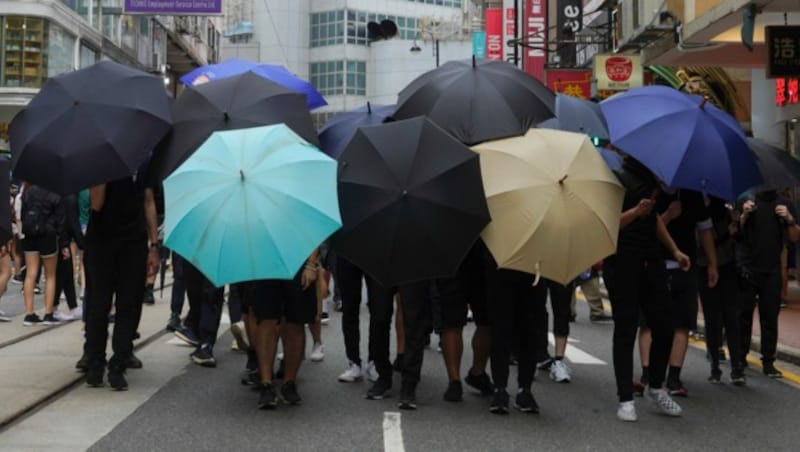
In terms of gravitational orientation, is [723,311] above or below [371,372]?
above

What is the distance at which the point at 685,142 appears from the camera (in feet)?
20.5

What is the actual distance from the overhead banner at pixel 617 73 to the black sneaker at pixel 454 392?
1473 cm

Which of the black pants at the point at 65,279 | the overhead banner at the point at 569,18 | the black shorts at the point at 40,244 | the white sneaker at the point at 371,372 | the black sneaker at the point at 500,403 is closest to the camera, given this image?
the black sneaker at the point at 500,403

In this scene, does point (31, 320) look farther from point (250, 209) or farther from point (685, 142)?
point (685, 142)

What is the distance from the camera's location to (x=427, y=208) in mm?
6016

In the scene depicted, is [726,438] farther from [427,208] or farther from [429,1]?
[429,1]

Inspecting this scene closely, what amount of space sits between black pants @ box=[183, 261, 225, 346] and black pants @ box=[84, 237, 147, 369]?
1.03 metres

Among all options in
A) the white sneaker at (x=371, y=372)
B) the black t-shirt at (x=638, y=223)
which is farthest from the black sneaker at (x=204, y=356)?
the black t-shirt at (x=638, y=223)

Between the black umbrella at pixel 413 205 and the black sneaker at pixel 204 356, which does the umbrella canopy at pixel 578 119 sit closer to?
the black umbrella at pixel 413 205

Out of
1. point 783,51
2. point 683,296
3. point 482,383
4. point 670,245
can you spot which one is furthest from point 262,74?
point 783,51

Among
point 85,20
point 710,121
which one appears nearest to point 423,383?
point 710,121

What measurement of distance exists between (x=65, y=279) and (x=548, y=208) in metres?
7.51

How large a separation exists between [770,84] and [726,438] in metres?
15.0

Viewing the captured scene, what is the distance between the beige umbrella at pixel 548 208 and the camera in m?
5.95
